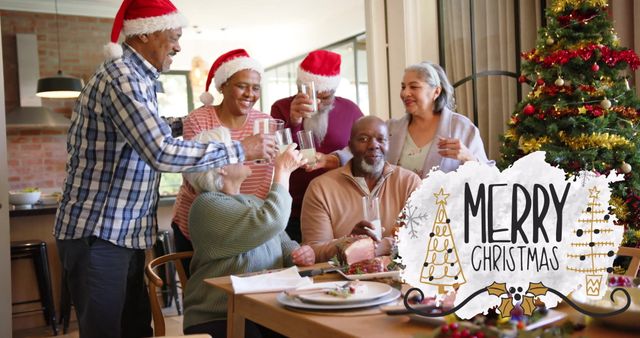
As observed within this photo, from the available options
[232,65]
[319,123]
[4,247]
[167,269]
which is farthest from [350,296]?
[167,269]

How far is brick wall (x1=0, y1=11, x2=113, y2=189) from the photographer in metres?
6.95

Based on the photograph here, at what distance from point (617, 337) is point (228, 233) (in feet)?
3.93

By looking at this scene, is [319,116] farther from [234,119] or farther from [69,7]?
[69,7]

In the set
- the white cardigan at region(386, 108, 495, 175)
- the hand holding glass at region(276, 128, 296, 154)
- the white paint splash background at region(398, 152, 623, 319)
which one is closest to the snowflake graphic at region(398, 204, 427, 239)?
the white paint splash background at region(398, 152, 623, 319)

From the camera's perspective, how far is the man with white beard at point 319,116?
2927 mm

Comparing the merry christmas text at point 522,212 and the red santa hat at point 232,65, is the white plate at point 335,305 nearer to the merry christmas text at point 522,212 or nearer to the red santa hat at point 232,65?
the merry christmas text at point 522,212

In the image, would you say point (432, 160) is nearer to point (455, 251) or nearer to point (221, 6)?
point (455, 251)

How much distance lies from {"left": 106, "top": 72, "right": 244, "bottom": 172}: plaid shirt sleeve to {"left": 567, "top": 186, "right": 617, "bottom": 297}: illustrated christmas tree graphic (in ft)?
4.22

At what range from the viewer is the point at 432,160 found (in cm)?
288

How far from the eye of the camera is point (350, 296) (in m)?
1.52

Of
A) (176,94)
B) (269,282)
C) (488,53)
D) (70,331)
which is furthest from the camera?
(176,94)

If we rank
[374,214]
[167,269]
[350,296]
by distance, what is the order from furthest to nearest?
1. [167,269]
2. [374,214]
3. [350,296]

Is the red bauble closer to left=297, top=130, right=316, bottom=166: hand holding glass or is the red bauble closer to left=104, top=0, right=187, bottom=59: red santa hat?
left=297, top=130, right=316, bottom=166: hand holding glass

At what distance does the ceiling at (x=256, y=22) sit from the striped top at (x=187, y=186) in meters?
4.84
